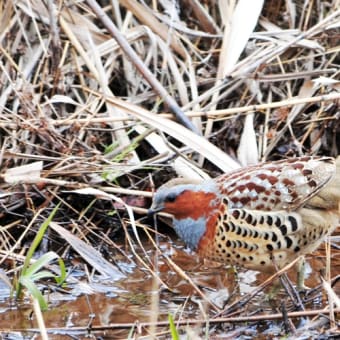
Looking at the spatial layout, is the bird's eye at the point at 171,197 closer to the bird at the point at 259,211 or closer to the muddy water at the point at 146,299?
the bird at the point at 259,211

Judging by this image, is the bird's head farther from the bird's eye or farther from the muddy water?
the muddy water

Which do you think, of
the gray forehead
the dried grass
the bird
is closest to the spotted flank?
the bird

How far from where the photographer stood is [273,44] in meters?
6.58

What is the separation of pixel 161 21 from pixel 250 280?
1996 millimetres

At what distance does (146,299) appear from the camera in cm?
518

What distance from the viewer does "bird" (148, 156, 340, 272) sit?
495 centimetres

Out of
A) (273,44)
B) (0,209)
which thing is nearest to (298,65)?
(273,44)

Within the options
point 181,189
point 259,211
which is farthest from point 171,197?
point 259,211

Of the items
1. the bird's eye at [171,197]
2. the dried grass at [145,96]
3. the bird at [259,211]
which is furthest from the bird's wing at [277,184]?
the dried grass at [145,96]

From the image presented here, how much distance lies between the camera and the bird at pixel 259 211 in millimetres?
4949

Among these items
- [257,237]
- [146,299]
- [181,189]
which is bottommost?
[146,299]

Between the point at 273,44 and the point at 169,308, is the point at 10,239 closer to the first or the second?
the point at 169,308

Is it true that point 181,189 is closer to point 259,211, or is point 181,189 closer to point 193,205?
Answer: point 193,205

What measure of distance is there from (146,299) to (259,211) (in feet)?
2.40
